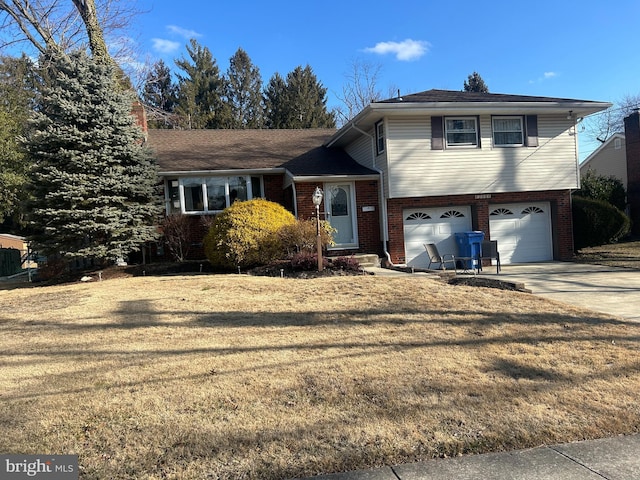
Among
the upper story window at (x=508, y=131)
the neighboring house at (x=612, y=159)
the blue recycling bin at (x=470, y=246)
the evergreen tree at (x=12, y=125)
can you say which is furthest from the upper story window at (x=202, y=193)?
the neighboring house at (x=612, y=159)

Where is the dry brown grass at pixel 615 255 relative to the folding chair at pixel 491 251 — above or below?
below

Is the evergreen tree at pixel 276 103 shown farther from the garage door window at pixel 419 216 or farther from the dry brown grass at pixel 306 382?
the dry brown grass at pixel 306 382

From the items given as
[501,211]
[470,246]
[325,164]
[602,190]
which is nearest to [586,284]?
[470,246]

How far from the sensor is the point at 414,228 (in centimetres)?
1418

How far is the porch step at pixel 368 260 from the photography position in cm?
1329

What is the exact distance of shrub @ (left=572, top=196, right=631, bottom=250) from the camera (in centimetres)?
1512

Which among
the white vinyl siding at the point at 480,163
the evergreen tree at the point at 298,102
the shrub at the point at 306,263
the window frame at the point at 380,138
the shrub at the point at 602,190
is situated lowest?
the shrub at the point at 306,263

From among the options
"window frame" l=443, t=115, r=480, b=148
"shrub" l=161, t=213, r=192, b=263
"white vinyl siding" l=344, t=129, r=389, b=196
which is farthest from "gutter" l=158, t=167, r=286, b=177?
"window frame" l=443, t=115, r=480, b=148

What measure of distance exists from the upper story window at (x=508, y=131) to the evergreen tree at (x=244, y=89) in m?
26.8

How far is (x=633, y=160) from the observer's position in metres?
21.7

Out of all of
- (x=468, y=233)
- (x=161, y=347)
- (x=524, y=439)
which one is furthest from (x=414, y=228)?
(x=524, y=439)

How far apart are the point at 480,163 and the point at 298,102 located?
992 inches

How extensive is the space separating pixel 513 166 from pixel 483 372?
11112 mm

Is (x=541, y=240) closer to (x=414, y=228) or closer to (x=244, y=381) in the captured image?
(x=414, y=228)
